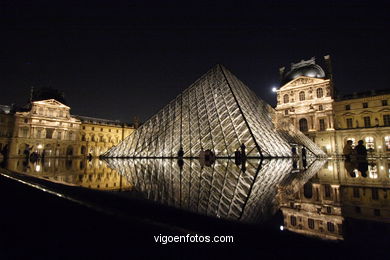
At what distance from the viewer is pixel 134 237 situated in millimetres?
1310

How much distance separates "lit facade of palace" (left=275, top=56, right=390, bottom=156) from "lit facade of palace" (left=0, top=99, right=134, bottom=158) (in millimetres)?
38632

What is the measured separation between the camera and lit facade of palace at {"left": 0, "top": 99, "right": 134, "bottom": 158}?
123ft

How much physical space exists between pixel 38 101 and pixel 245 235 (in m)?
48.3

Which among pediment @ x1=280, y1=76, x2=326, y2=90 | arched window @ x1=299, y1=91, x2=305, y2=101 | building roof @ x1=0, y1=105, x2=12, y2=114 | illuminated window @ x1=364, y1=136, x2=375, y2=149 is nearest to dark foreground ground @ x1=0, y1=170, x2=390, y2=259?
illuminated window @ x1=364, y1=136, x2=375, y2=149

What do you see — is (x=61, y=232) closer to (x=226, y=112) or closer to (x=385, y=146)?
(x=226, y=112)

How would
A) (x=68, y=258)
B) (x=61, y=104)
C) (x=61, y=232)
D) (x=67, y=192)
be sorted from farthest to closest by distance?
(x=61, y=104) → (x=67, y=192) → (x=61, y=232) → (x=68, y=258)

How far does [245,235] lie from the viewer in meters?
1.26

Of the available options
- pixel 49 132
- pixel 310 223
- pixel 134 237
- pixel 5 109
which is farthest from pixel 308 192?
pixel 5 109

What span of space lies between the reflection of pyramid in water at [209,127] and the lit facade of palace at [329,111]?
1801 cm

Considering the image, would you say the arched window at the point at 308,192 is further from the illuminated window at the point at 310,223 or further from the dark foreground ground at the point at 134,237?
the dark foreground ground at the point at 134,237

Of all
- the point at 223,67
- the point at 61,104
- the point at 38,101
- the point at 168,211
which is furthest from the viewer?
the point at 61,104

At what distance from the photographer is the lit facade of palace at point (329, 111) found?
29.4 meters

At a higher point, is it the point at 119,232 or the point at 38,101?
the point at 38,101

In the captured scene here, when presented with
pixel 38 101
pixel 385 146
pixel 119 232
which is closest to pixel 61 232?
pixel 119 232
